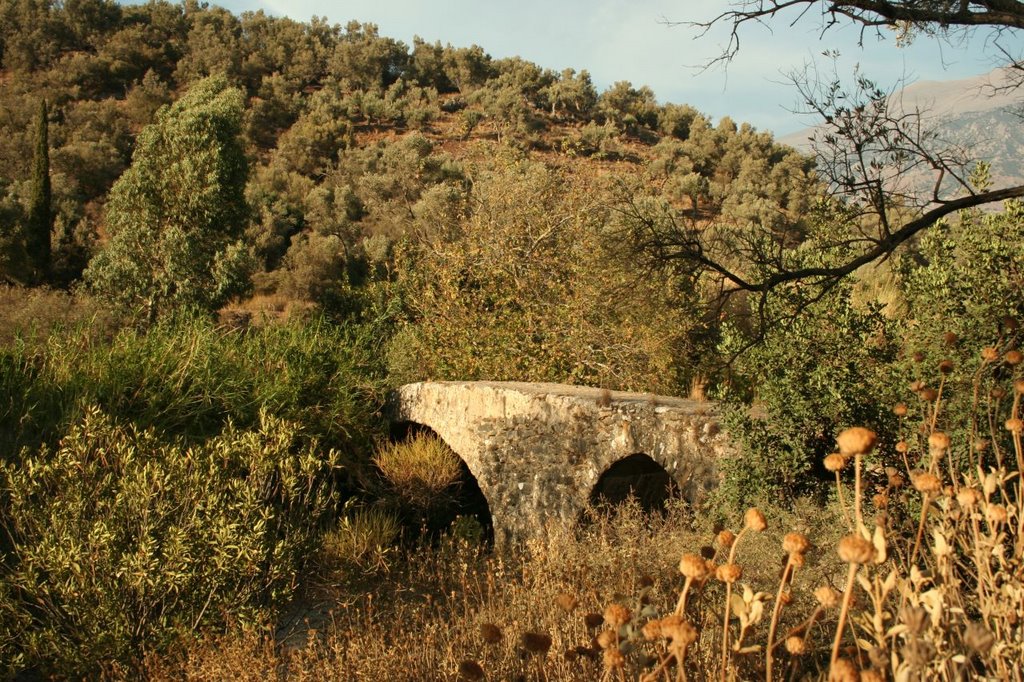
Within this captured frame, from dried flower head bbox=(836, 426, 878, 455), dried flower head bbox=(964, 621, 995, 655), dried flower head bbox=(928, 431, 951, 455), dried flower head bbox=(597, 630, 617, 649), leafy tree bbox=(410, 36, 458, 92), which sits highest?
leafy tree bbox=(410, 36, 458, 92)

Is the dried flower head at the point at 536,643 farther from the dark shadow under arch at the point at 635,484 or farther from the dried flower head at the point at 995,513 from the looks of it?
the dark shadow under arch at the point at 635,484

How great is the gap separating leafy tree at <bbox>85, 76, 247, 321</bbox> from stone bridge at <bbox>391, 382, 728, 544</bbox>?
7574 millimetres

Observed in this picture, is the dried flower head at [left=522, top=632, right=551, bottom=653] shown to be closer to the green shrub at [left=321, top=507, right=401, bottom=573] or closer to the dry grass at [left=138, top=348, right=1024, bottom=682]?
the dry grass at [left=138, top=348, right=1024, bottom=682]

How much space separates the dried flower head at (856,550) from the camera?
1.32 metres

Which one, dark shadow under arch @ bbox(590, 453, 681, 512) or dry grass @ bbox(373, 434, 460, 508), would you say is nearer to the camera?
dark shadow under arch @ bbox(590, 453, 681, 512)

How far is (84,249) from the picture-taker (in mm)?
22172

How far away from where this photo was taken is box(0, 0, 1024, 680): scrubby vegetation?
7.61 ft

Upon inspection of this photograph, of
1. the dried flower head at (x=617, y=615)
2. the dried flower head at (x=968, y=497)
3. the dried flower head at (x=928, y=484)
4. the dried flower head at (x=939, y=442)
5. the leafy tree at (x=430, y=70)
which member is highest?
the leafy tree at (x=430, y=70)

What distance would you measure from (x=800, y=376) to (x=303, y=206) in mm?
22700

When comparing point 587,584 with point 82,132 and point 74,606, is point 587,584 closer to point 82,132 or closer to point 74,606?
point 74,606

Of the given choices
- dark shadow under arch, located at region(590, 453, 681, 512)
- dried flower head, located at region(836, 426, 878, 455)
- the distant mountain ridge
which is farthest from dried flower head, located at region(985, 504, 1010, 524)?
dark shadow under arch, located at region(590, 453, 681, 512)

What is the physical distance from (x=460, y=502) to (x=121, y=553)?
5.68 metres

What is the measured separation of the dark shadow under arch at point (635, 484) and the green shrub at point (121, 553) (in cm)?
345

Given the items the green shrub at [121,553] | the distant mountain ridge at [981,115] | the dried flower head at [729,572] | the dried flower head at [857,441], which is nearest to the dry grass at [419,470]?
the green shrub at [121,553]
